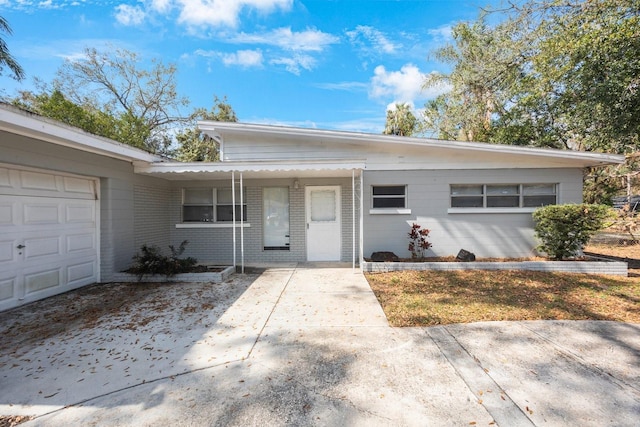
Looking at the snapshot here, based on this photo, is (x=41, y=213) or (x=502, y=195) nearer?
(x=41, y=213)

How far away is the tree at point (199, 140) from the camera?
2444 centimetres

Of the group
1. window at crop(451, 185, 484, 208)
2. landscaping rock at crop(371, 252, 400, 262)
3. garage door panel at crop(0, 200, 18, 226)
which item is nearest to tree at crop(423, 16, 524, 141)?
window at crop(451, 185, 484, 208)

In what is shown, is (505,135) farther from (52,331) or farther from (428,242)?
(52,331)

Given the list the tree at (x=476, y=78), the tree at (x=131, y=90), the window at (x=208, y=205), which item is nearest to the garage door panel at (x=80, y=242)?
the window at (x=208, y=205)

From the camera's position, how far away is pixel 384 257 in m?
7.98

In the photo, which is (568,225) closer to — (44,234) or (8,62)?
(44,234)

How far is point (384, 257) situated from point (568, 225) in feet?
14.4

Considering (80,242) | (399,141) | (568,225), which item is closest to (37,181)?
(80,242)

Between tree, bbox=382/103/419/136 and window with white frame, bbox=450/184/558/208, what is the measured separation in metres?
14.7

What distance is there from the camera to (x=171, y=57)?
2228cm

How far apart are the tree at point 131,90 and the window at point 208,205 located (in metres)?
16.1

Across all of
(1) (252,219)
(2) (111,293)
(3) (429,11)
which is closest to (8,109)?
(2) (111,293)

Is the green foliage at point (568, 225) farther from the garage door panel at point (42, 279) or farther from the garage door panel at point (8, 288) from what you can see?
the garage door panel at point (8, 288)

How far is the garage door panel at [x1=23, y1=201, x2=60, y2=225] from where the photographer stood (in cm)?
503
